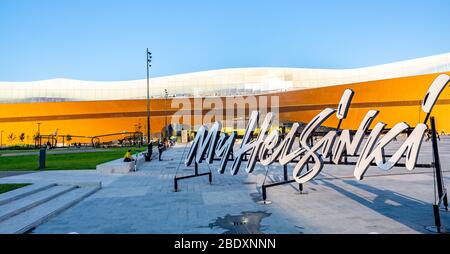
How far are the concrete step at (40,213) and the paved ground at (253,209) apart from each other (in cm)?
24

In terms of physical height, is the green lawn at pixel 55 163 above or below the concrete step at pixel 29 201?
below

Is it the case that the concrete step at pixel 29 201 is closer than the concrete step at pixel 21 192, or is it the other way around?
the concrete step at pixel 29 201

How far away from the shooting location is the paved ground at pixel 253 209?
719 centimetres

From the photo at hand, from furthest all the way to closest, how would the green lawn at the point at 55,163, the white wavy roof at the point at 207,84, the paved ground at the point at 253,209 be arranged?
1. the white wavy roof at the point at 207,84
2. the green lawn at the point at 55,163
3. the paved ground at the point at 253,209

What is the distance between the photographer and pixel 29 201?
31.3ft

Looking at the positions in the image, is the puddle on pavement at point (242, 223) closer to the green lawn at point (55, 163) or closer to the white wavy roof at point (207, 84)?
the green lawn at point (55, 163)

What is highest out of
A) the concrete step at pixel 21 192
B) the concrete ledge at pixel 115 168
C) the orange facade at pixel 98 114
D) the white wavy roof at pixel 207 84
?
the white wavy roof at pixel 207 84

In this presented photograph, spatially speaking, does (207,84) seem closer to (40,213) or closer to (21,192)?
(21,192)

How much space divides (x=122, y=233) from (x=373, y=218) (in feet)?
20.2

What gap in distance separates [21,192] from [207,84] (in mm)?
93987

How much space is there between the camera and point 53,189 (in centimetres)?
1172

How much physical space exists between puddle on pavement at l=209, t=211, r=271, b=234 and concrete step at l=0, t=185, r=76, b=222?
5.53 meters

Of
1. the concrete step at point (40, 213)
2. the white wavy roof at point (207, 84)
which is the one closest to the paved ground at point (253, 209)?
the concrete step at point (40, 213)
